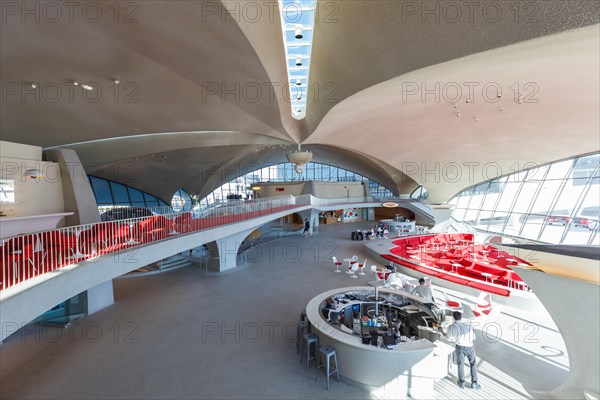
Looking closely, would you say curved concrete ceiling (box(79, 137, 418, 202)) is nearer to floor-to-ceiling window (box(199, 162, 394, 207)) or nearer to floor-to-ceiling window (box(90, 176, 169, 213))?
floor-to-ceiling window (box(90, 176, 169, 213))

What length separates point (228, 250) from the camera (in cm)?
1488

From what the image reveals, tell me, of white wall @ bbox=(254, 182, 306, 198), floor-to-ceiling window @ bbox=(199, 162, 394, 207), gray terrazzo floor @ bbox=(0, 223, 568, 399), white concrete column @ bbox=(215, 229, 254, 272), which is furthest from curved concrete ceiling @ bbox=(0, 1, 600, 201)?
floor-to-ceiling window @ bbox=(199, 162, 394, 207)

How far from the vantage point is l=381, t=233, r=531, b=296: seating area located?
1175cm

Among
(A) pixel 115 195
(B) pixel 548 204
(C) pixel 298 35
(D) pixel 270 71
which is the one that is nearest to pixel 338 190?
(B) pixel 548 204

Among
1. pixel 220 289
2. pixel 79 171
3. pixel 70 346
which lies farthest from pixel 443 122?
pixel 70 346

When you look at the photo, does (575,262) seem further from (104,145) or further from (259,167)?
(259,167)

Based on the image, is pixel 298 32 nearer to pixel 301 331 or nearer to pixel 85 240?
pixel 85 240

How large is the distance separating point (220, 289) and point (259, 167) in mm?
33448

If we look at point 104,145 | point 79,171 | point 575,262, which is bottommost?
point 575,262

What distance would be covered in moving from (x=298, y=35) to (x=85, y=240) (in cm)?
734

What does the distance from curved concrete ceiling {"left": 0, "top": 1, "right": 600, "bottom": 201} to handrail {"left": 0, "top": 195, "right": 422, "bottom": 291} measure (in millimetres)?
4652

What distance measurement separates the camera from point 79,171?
10359mm

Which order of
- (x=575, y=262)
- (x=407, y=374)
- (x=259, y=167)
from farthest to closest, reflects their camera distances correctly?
(x=259, y=167) < (x=407, y=374) < (x=575, y=262)

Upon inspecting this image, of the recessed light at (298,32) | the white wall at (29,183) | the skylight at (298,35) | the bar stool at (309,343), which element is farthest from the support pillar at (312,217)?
the recessed light at (298,32)
